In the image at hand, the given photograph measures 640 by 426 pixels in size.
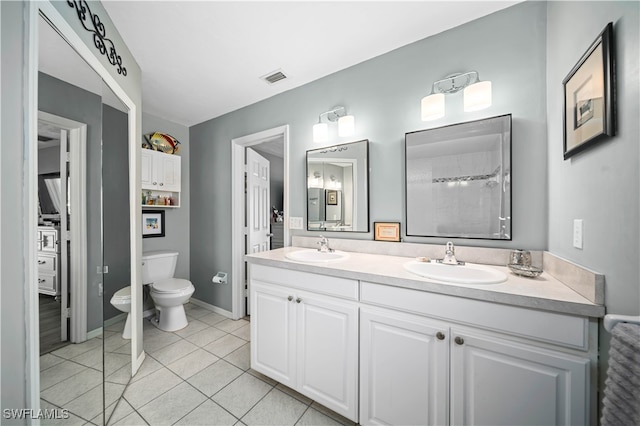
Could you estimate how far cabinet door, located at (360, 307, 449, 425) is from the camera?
1.09 metres

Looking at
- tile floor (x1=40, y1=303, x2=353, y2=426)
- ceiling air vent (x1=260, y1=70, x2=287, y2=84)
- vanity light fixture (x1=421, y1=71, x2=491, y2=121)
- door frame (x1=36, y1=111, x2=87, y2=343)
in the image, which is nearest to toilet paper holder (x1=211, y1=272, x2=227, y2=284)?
tile floor (x1=40, y1=303, x2=353, y2=426)

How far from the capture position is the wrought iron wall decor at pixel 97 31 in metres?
1.17

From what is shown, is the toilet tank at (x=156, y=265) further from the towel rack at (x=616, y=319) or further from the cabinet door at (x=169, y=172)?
the towel rack at (x=616, y=319)

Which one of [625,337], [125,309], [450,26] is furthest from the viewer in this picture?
[125,309]

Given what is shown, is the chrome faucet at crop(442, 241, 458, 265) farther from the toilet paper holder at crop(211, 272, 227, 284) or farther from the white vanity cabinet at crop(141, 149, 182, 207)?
the white vanity cabinet at crop(141, 149, 182, 207)

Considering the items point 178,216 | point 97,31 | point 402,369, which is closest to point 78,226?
point 97,31

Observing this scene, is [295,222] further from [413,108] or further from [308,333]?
[413,108]

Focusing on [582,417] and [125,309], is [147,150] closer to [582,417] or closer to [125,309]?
[125,309]

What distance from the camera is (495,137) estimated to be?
142 centimetres

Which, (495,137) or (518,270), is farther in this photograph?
(495,137)

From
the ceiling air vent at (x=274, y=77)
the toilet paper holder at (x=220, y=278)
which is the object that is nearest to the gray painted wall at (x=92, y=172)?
the ceiling air vent at (x=274, y=77)

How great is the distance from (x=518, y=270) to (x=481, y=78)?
117 cm

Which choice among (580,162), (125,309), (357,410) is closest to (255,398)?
(357,410)

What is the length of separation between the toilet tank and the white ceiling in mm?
1743
